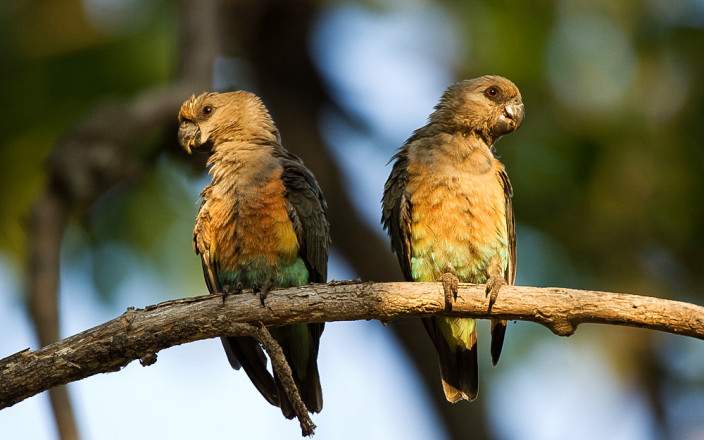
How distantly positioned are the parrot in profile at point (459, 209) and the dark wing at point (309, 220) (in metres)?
0.64

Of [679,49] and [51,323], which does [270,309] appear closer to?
[51,323]

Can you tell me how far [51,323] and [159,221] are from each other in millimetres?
6112

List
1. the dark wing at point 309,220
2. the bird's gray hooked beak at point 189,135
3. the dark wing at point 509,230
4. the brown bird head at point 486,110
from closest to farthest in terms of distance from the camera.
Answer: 1. the dark wing at point 309,220
2. the dark wing at point 509,230
3. the brown bird head at point 486,110
4. the bird's gray hooked beak at point 189,135

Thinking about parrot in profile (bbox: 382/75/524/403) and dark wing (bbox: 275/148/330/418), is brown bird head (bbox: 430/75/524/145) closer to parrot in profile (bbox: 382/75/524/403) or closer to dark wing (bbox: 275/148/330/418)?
parrot in profile (bbox: 382/75/524/403)

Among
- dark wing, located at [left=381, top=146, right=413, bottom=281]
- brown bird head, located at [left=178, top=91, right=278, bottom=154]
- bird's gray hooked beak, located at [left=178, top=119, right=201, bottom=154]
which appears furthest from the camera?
bird's gray hooked beak, located at [left=178, top=119, right=201, bottom=154]

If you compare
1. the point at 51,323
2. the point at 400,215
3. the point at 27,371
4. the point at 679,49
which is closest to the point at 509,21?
the point at 679,49

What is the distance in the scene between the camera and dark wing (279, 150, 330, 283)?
8125 millimetres

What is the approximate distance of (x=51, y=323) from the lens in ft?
30.0

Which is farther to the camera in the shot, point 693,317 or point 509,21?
point 509,21

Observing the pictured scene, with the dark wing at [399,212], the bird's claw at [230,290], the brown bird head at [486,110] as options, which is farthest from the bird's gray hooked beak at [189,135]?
the brown bird head at [486,110]

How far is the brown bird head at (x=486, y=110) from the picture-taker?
8781 mm

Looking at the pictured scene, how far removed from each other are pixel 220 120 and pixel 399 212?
1870 mm

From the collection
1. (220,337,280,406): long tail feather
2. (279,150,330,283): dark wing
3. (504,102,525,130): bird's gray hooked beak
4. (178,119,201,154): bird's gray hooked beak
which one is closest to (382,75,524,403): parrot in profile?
(504,102,525,130): bird's gray hooked beak

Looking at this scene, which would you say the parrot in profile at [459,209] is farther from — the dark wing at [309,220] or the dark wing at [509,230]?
the dark wing at [309,220]
